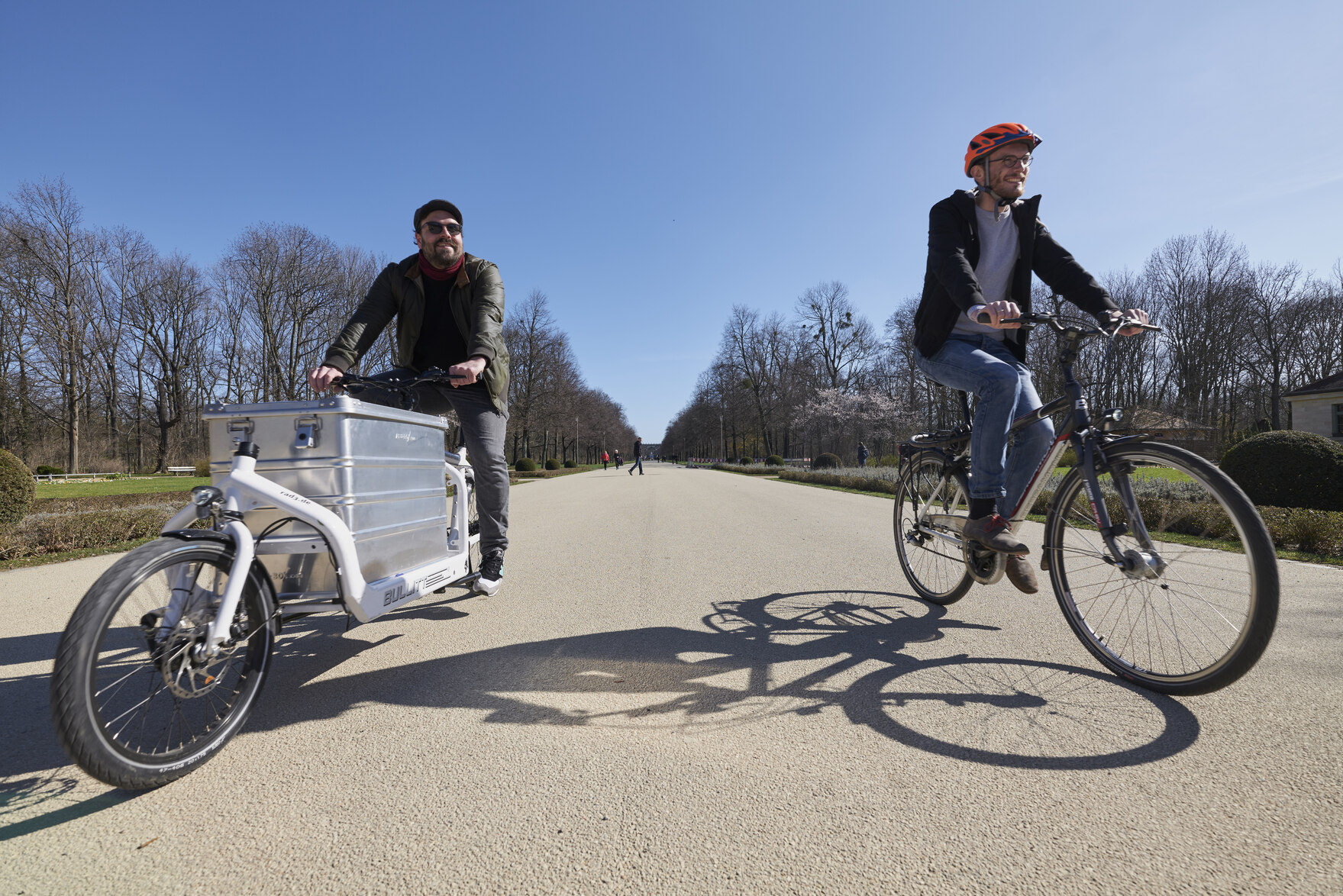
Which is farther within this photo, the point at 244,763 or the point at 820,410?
the point at 820,410

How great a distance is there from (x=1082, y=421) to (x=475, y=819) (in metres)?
2.79

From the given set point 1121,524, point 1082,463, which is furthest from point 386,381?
point 1121,524

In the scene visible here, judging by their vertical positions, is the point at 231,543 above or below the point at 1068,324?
below

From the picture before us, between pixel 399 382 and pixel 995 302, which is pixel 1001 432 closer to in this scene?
pixel 995 302

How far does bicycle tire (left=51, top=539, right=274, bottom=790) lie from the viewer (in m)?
1.48

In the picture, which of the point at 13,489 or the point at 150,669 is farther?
the point at 13,489

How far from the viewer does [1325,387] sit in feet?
104

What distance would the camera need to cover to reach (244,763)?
187 cm

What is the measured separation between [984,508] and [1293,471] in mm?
11331

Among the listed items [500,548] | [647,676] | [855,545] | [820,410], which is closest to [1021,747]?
[647,676]

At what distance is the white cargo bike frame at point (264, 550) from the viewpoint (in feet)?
5.86

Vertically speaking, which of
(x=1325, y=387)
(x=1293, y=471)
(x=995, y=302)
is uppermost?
(x=1325, y=387)

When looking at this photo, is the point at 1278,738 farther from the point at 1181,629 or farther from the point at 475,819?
the point at 475,819

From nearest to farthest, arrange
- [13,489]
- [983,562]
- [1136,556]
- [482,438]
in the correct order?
1. [1136,556]
2. [983,562]
3. [482,438]
4. [13,489]
